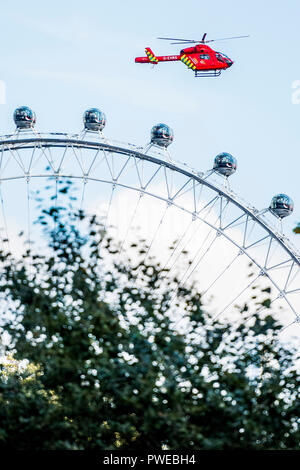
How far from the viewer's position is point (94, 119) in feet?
106

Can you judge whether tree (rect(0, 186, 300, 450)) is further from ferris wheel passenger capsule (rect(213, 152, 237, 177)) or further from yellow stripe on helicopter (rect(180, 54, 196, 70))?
yellow stripe on helicopter (rect(180, 54, 196, 70))

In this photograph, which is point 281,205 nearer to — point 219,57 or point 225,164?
point 225,164

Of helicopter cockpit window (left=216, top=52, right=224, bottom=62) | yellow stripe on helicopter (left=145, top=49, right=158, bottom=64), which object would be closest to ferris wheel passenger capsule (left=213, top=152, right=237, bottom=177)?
helicopter cockpit window (left=216, top=52, right=224, bottom=62)

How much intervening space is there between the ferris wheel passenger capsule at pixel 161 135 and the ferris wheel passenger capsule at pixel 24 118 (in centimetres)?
431

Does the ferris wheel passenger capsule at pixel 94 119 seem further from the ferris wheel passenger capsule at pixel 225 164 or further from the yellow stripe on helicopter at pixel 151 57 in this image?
the yellow stripe on helicopter at pixel 151 57

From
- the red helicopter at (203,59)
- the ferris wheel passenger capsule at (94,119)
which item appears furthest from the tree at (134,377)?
the red helicopter at (203,59)

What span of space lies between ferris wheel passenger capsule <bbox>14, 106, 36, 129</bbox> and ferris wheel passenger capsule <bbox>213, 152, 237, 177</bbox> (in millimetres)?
6772

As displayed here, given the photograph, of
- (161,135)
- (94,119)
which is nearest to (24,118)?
(94,119)

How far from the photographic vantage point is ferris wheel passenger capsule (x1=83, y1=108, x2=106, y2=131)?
3216 centimetres

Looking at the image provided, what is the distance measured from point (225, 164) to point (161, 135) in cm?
256

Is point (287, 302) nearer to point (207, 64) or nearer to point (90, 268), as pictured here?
point (207, 64)

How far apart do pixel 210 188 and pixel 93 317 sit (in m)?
19.5

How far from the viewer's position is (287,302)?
3406cm
